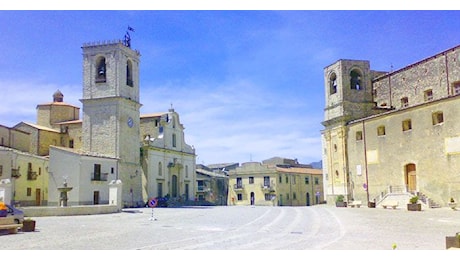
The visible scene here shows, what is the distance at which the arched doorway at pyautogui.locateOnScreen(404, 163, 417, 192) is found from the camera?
2994 cm

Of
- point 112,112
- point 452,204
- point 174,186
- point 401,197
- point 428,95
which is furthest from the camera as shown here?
point 174,186

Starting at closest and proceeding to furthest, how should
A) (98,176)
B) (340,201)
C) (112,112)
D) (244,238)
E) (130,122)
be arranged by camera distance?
(244,238)
(340,201)
(98,176)
(112,112)
(130,122)

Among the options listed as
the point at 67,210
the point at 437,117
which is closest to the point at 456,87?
the point at 437,117

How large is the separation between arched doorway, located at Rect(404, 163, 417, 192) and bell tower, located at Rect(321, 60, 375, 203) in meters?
6.35

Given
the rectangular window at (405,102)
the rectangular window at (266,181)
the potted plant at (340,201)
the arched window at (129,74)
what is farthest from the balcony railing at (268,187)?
the rectangular window at (405,102)

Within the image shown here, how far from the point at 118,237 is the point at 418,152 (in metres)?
21.6

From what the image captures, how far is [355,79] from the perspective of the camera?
3959cm

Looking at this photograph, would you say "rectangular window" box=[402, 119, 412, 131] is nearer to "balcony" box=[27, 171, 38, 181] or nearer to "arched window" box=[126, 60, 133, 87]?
"arched window" box=[126, 60, 133, 87]

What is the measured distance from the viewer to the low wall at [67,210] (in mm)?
22688

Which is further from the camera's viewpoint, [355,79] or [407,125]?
[355,79]

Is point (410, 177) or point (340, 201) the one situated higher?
point (410, 177)

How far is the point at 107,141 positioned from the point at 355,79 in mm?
20871

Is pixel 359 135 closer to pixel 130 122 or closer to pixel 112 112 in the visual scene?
pixel 130 122

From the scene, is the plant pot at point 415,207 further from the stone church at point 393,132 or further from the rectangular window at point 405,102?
the rectangular window at point 405,102
